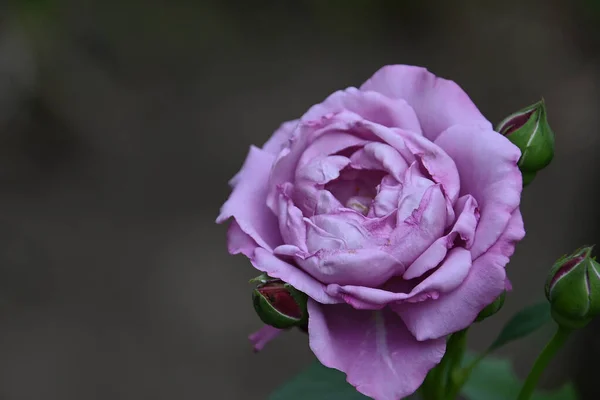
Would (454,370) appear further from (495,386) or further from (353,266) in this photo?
(495,386)

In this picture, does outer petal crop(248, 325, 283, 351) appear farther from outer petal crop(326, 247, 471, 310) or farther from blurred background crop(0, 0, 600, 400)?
blurred background crop(0, 0, 600, 400)

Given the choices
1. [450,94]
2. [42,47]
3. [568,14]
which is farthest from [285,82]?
[450,94]

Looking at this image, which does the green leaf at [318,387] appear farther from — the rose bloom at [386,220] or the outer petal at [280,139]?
the outer petal at [280,139]

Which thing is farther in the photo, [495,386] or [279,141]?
[495,386]

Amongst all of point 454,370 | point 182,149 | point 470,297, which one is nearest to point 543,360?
point 454,370

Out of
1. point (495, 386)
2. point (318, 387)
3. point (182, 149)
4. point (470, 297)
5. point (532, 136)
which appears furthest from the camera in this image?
point (182, 149)

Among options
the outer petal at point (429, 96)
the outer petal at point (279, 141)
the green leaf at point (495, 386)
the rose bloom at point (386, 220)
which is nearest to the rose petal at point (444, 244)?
the rose bloom at point (386, 220)
